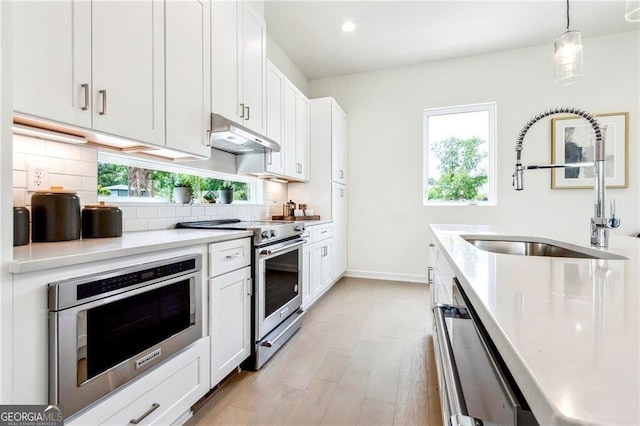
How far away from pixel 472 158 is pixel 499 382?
3.93 m

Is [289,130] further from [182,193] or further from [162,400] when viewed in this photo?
[162,400]

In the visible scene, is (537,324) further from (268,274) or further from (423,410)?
(268,274)

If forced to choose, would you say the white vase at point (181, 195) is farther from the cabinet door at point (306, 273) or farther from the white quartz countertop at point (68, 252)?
the cabinet door at point (306, 273)

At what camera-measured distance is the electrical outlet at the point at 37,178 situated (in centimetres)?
130

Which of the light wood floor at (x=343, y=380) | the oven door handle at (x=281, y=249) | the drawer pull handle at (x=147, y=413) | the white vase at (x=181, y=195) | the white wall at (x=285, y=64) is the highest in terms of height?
the white wall at (x=285, y=64)

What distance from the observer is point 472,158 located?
384 cm

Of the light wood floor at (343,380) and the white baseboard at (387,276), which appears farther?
the white baseboard at (387,276)

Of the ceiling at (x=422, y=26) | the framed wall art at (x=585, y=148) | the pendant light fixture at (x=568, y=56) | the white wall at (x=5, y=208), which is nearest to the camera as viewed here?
the white wall at (x=5, y=208)

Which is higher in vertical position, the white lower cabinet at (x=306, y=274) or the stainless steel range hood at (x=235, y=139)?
the stainless steel range hood at (x=235, y=139)

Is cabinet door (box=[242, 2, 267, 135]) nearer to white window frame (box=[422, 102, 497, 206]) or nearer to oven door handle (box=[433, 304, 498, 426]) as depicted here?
oven door handle (box=[433, 304, 498, 426])

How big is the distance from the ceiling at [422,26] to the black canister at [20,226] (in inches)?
105

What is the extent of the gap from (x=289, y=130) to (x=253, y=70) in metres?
0.86

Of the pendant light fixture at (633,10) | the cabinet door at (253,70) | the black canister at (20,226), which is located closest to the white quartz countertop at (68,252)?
the black canister at (20,226)

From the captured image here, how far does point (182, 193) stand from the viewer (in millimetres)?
2135
